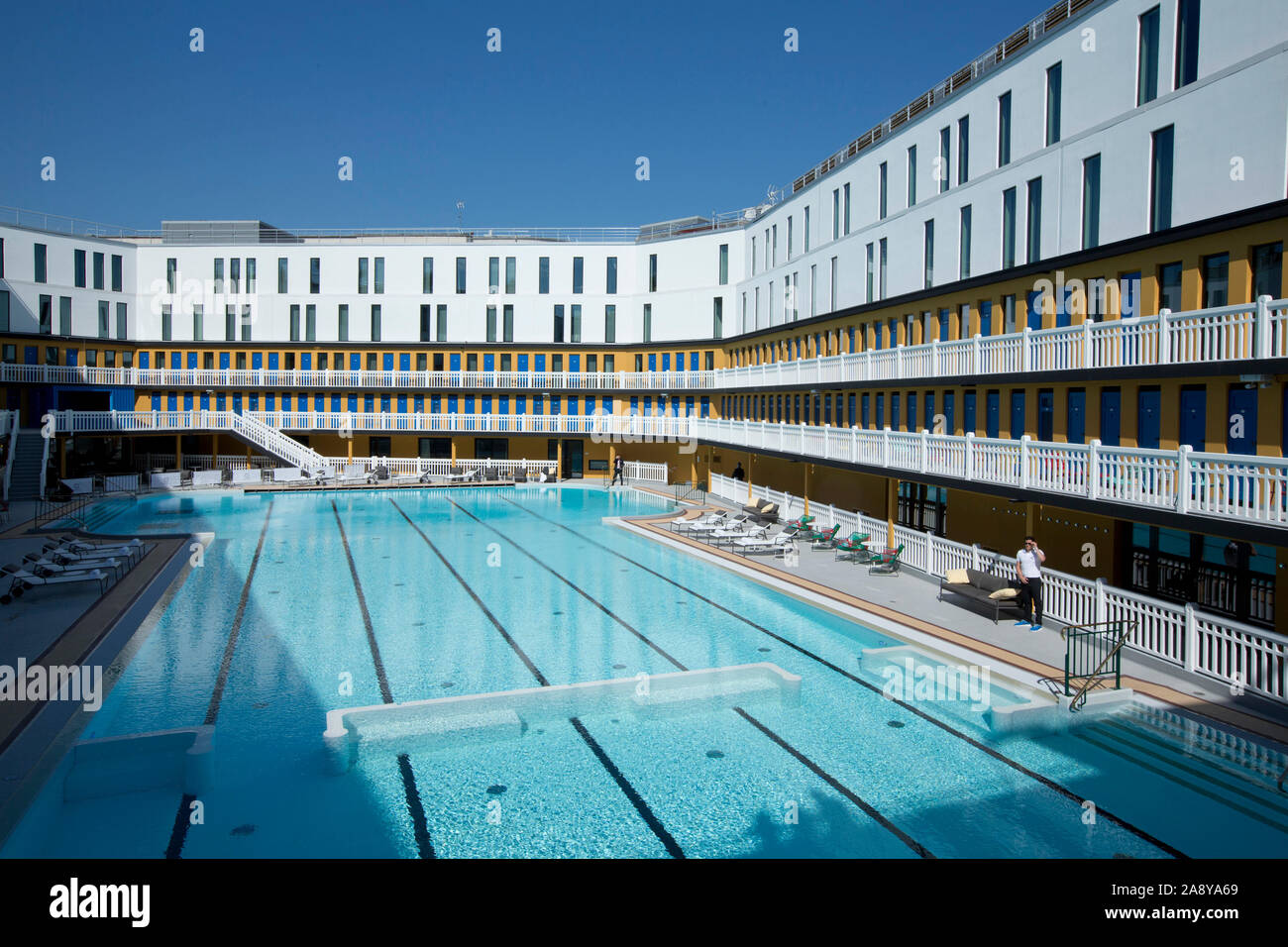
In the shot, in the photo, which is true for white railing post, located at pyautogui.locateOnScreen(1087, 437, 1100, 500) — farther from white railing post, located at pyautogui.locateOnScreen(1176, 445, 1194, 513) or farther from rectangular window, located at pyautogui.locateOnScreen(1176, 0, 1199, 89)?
rectangular window, located at pyautogui.locateOnScreen(1176, 0, 1199, 89)

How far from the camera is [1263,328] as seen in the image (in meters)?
13.2

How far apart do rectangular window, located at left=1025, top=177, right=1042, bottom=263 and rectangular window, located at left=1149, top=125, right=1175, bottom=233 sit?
12.4 feet

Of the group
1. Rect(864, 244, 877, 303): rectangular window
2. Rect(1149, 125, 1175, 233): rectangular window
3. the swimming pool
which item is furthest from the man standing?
Rect(864, 244, 877, 303): rectangular window

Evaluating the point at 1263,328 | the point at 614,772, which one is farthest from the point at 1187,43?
the point at 614,772

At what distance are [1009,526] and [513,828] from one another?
1767 centimetres

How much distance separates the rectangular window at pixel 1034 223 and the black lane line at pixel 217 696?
19816 millimetres

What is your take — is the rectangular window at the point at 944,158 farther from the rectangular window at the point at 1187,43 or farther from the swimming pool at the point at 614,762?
the swimming pool at the point at 614,762

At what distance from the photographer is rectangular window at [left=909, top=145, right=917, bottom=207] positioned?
2811 centimetres

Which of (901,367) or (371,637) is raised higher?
(901,367)

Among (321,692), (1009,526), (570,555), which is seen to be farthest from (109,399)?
Result: (1009,526)

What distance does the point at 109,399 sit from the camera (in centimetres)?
5078

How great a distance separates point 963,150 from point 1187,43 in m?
8.86

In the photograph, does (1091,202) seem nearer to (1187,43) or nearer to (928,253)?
(1187,43)
